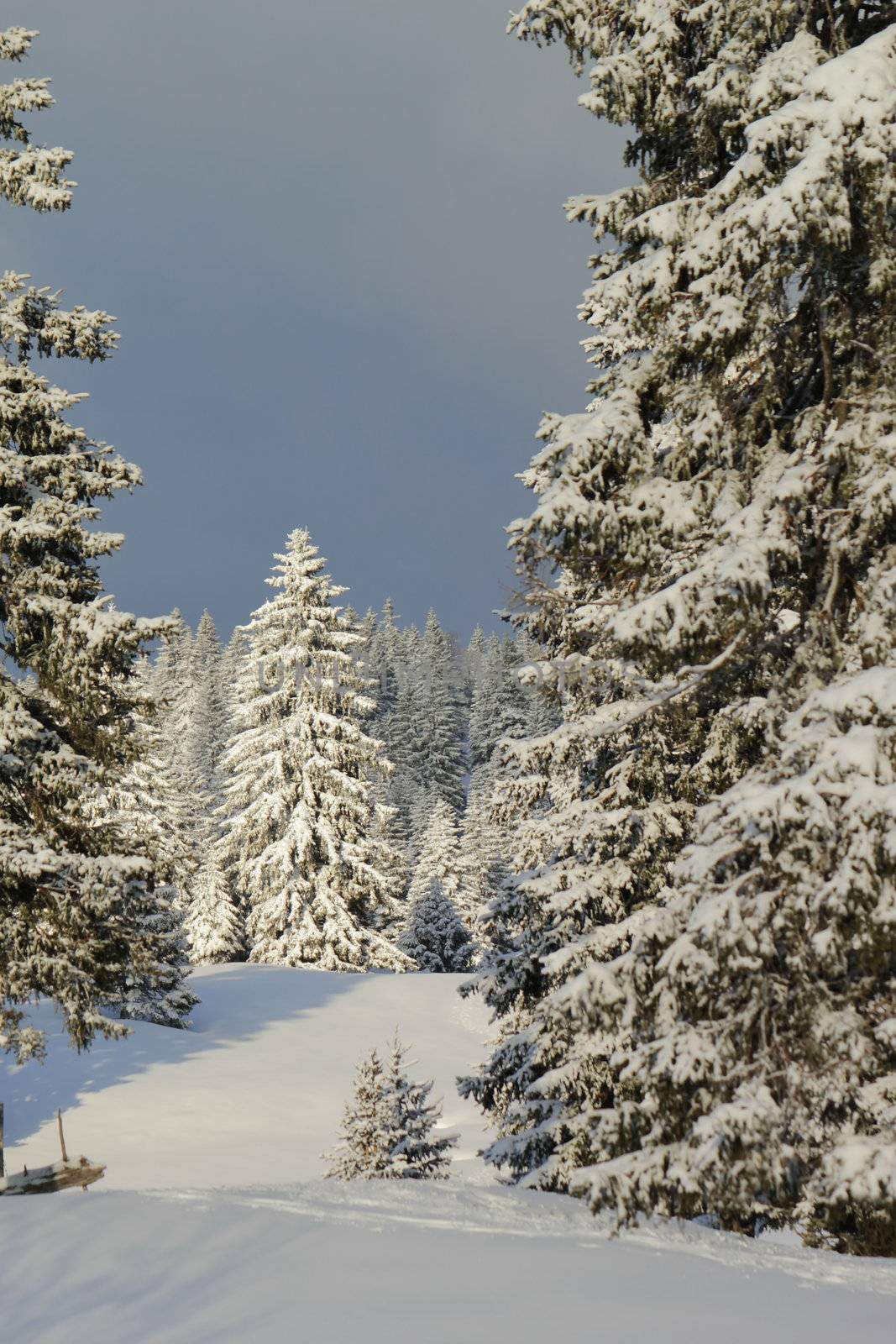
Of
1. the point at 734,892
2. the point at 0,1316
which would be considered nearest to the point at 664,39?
the point at 734,892

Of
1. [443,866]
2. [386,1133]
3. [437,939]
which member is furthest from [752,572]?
[443,866]

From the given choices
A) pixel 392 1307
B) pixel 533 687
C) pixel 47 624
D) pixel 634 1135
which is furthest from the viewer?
pixel 47 624

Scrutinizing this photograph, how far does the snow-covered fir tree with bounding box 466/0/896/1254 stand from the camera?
19.8 ft

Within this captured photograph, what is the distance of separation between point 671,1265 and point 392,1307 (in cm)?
200

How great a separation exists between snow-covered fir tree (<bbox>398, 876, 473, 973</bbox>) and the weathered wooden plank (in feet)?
93.0

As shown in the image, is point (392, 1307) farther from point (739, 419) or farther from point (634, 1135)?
point (739, 419)

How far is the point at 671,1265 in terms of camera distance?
248 inches

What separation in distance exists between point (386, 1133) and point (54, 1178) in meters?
4.40

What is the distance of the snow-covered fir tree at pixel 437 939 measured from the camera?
4184 cm

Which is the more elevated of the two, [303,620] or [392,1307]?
[303,620]

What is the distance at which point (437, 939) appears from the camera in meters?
42.1

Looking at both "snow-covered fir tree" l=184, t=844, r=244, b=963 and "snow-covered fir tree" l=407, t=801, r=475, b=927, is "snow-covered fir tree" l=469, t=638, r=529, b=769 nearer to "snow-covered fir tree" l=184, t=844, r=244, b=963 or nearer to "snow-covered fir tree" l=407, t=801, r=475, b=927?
"snow-covered fir tree" l=407, t=801, r=475, b=927

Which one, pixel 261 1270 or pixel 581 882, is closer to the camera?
pixel 261 1270

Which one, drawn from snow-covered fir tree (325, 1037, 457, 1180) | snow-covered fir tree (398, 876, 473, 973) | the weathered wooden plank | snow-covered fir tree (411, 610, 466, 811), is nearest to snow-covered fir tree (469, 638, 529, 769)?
snow-covered fir tree (411, 610, 466, 811)
